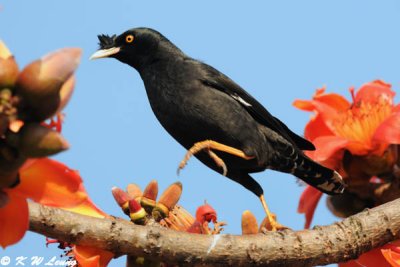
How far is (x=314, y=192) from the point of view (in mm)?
3104

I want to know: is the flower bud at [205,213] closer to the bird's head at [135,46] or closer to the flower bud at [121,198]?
the flower bud at [121,198]

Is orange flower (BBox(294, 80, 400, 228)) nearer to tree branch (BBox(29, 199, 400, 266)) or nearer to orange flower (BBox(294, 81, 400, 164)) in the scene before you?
orange flower (BBox(294, 81, 400, 164))

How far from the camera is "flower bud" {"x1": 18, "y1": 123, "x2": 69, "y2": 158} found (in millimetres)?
1142

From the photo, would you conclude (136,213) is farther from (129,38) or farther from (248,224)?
(129,38)

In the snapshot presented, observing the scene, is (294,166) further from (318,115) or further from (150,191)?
(150,191)

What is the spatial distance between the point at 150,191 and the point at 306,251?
1.82 ft

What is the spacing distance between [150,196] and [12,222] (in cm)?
113

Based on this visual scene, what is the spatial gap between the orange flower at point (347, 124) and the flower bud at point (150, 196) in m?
0.72

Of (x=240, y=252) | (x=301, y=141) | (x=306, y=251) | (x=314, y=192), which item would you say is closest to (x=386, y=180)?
(x=314, y=192)

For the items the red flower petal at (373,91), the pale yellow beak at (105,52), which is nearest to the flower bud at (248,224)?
the red flower petal at (373,91)

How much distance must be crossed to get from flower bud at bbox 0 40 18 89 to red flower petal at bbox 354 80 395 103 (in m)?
2.09

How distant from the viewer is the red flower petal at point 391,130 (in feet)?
8.88

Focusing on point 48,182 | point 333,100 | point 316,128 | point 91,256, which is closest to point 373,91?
point 333,100

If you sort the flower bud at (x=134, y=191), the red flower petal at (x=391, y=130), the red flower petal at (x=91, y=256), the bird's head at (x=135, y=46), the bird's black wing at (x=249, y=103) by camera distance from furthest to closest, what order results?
the bird's head at (x=135, y=46), the bird's black wing at (x=249, y=103), the red flower petal at (x=391, y=130), the flower bud at (x=134, y=191), the red flower petal at (x=91, y=256)
